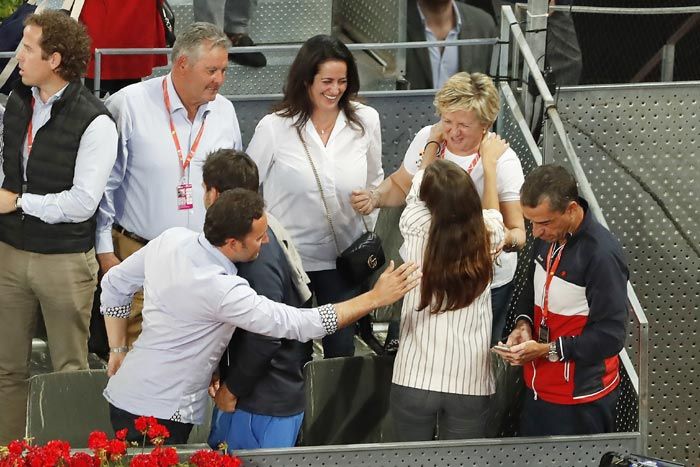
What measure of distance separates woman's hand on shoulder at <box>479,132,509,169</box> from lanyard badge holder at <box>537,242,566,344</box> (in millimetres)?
564

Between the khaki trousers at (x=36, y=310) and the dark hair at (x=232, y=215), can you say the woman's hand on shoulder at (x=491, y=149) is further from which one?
the khaki trousers at (x=36, y=310)

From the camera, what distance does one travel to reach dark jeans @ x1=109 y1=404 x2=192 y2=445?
4.23 metres

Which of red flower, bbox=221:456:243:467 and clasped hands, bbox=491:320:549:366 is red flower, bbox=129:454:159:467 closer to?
red flower, bbox=221:456:243:467

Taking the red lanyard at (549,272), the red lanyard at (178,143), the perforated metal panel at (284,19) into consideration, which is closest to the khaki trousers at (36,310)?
the red lanyard at (178,143)

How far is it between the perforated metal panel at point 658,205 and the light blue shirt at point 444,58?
1175mm

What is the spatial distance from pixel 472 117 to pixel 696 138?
1732mm

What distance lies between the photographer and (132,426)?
4.23m

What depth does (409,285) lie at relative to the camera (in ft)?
13.9

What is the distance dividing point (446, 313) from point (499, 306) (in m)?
0.76

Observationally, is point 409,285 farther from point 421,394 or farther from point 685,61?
point 685,61

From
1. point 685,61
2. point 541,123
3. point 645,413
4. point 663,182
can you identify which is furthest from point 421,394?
point 685,61

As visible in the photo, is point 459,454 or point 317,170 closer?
point 459,454

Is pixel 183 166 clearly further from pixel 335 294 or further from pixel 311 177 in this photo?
pixel 335 294

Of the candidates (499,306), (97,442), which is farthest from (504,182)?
(97,442)
